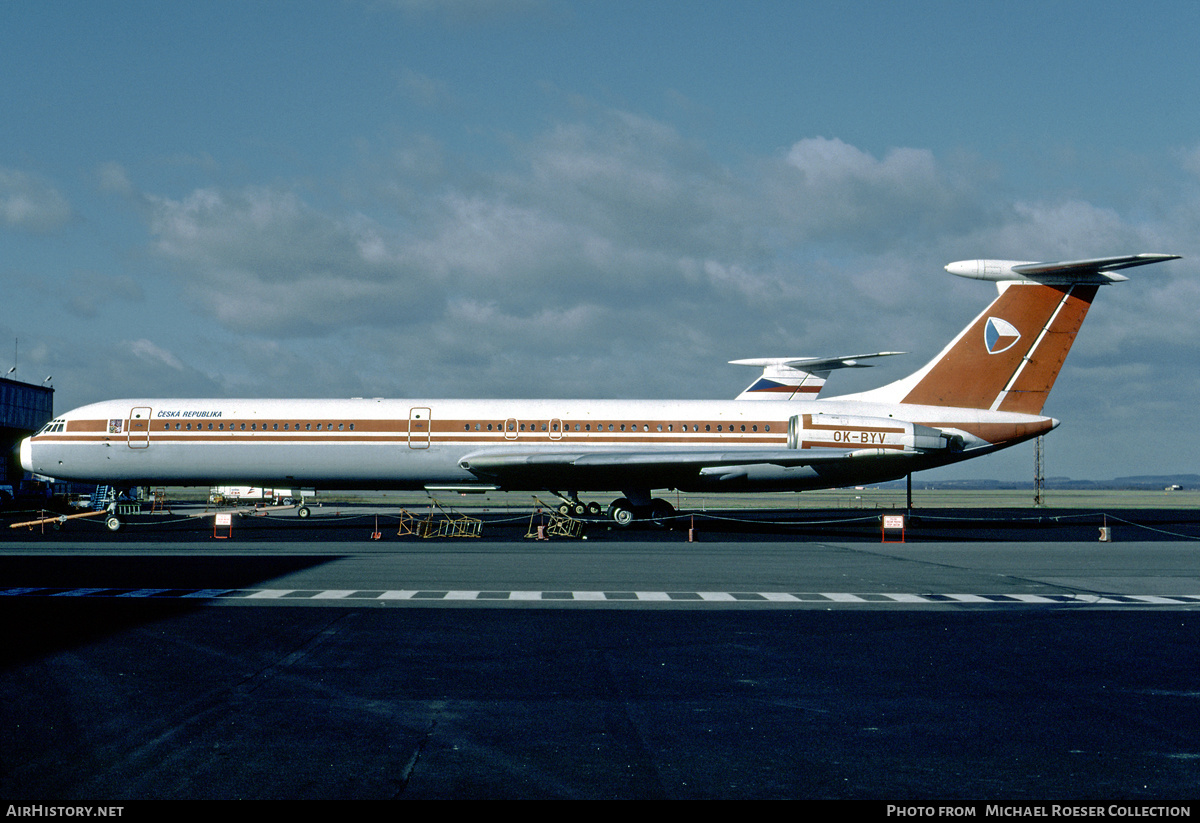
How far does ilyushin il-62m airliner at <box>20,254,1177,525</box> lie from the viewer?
33625mm

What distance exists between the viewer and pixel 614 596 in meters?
15.3

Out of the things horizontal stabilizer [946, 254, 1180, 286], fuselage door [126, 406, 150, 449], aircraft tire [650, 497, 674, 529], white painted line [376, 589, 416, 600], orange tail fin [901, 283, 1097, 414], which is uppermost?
horizontal stabilizer [946, 254, 1180, 286]

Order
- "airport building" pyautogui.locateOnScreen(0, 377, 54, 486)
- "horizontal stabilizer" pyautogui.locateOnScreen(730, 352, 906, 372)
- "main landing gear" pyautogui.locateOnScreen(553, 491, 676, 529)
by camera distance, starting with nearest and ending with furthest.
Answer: "main landing gear" pyautogui.locateOnScreen(553, 491, 676, 529), "horizontal stabilizer" pyautogui.locateOnScreen(730, 352, 906, 372), "airport building" pyautogui.locateOnScreen(0, 377, 54, 486)

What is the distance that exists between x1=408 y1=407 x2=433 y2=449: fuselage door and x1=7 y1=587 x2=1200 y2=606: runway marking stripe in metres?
19.2

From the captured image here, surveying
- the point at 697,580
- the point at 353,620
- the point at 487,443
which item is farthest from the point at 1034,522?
the point at 353,620

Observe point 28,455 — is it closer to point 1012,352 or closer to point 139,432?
point 139,432

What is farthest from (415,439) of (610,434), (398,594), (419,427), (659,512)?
(398,594)

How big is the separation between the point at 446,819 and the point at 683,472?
2955 cm

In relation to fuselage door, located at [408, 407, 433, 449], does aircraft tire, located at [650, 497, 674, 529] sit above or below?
below

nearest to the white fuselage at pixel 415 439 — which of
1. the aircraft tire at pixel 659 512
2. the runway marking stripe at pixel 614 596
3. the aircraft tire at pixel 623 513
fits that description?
the aircraft tire at pixel 623 513

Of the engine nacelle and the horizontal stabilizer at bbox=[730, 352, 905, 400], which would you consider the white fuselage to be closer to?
the engine nacelle

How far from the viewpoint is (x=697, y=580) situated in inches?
702

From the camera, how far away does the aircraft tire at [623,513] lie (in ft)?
117

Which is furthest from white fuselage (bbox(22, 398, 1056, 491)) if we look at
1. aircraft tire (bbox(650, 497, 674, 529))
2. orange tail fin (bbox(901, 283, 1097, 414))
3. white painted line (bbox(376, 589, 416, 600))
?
white painted line (bbox(376, 589, 416, 600))
